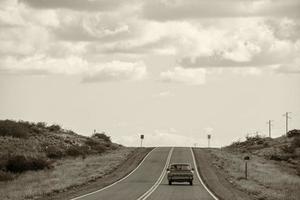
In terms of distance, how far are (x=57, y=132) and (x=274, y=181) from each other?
45.7m

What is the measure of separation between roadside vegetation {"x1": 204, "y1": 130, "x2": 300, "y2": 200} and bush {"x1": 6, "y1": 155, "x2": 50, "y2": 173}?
17069mm

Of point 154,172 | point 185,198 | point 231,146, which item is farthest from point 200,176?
point 231,146

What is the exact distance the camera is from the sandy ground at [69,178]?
126 ft

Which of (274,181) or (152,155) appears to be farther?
(152,155)

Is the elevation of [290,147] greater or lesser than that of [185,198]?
greater

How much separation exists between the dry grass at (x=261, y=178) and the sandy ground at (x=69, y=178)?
930 cm

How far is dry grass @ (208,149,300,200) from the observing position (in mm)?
41228

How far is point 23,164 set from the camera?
2594 inches

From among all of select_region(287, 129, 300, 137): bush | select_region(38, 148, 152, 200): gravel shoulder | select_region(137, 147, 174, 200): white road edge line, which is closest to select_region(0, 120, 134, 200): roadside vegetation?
select_region(38, 148, 152, 200): gravel shoulder

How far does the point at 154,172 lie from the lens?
6059 centimetres

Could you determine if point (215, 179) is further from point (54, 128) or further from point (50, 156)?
point (54, 128)

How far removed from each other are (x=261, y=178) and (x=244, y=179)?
3.23 m

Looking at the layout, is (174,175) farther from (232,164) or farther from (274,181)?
(232,164)

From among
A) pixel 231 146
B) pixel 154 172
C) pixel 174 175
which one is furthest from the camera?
pixel 231 146
